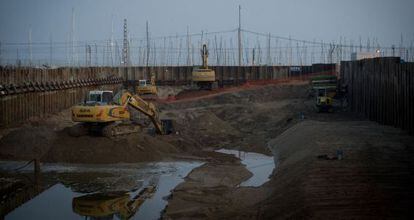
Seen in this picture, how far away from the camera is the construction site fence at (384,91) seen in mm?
23819

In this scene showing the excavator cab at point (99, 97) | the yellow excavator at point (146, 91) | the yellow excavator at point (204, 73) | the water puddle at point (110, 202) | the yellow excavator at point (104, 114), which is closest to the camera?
the water puddle at point (110, 202)

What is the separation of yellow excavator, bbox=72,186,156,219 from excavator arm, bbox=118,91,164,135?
9614mm

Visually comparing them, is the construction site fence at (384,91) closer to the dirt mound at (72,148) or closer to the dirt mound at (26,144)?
the dirt mound at (72,148)

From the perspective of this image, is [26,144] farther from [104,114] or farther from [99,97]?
[99,97]

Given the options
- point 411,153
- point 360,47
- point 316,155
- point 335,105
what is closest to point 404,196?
point 411,153

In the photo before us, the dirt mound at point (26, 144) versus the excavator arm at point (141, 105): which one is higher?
the excavator arm at point (141, 105)

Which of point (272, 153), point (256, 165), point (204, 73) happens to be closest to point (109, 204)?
point (256, 165)

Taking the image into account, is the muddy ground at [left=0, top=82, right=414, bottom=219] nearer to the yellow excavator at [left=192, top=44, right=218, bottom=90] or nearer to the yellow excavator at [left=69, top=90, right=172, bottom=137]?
the yellow excavator at [left=69, top=90, right=172, bottom=137]

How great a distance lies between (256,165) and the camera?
90.5 ft

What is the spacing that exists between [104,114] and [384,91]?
46.9 feet

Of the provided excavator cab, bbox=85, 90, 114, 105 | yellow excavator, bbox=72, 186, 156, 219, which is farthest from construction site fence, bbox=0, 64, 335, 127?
yellow excavator, bbox=72, 186, 156, 219

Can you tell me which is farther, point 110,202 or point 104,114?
point 104,114

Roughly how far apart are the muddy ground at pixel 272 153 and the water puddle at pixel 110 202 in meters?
0.83

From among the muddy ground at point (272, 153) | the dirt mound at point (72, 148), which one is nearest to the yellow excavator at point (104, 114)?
the dirt mound at point (72, 148)
